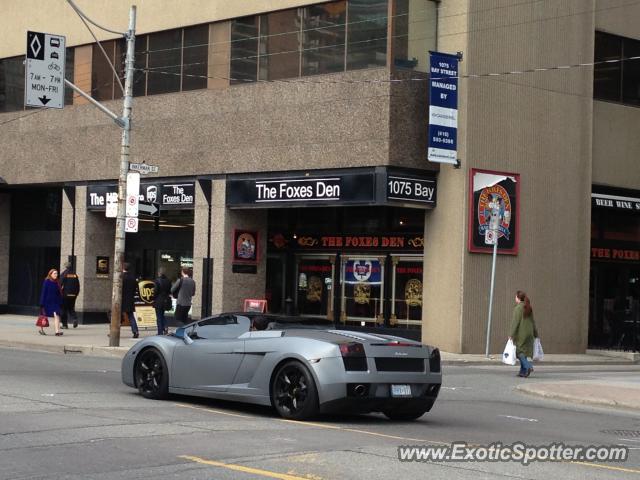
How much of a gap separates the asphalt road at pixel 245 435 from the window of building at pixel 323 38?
13.2m

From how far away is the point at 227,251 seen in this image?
101ft

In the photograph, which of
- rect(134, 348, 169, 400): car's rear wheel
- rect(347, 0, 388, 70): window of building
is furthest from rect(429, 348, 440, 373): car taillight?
rect(347, 0, 388, 70): window of building

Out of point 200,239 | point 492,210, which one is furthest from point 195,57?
point 492,210

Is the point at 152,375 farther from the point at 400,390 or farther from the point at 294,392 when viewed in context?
the point at 400,390

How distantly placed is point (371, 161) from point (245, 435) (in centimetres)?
1658

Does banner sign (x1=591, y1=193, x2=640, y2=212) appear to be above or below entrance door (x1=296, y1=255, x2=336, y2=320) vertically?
above

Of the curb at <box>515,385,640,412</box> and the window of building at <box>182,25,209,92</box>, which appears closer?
the curb at <box>515,385,640,412</box>

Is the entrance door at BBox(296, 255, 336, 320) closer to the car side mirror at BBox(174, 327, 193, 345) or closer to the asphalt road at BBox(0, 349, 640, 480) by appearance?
the asphalt road at BBox(0, 349, 640, 480)

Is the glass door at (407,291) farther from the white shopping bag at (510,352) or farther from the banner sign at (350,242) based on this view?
the white shopping bag at (510,352)

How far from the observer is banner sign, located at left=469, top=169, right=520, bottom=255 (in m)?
27.2

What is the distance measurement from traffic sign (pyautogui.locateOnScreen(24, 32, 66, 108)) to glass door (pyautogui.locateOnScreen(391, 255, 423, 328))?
35.4 ft

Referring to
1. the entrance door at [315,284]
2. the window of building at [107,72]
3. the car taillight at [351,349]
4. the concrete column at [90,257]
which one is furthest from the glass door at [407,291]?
the car taillight at [351,349]

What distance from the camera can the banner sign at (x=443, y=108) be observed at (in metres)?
26.6

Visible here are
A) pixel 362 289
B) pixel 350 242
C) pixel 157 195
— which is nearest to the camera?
pixel 362 289
